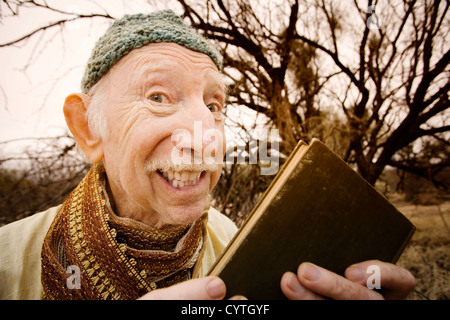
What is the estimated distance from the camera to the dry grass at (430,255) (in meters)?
Result: 2.18

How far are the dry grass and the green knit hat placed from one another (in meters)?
2.54

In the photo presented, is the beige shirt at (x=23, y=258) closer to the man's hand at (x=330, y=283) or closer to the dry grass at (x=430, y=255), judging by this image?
the man's hand at (x=330, y=283)

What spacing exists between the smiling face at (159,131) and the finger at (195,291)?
0.28 metres

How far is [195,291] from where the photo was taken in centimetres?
55

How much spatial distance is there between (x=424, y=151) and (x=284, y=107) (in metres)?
2.08

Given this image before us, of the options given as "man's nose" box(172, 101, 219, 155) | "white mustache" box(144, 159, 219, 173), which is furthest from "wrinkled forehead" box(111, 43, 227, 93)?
"white mustache" box(144, 159, 219, 173)

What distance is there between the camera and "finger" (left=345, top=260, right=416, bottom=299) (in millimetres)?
637

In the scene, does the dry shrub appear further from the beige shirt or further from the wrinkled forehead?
the beige shirt

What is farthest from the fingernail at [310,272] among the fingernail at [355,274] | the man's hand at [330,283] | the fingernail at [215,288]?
the fingernail at [215,288]

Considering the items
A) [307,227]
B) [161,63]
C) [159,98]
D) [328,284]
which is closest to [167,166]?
[159,98]

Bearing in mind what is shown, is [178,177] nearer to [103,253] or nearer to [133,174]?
[133,174]

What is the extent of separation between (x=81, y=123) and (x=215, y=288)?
89cm
